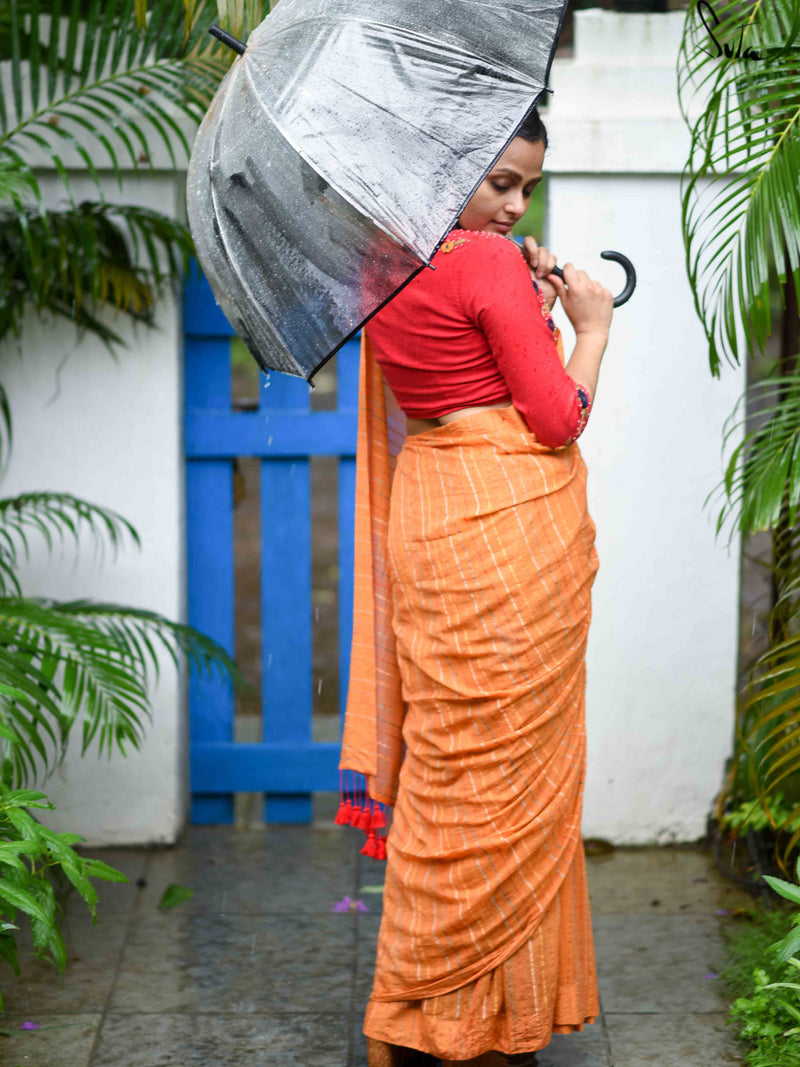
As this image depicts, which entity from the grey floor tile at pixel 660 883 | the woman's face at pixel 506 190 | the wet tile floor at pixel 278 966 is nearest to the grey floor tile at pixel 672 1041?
the wet tile floor at pixel 278 966

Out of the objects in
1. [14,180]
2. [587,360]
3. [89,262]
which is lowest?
[587,360]

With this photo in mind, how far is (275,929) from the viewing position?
356 cm

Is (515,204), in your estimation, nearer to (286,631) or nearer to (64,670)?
(64,670)

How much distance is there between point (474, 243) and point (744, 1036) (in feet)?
6.09

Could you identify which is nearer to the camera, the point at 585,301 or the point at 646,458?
the point at 585,301

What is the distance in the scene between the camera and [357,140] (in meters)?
2.22

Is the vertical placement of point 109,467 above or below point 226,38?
below

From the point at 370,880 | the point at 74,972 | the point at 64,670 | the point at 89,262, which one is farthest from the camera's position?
the point at 370,880

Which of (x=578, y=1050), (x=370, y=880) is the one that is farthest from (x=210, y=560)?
(x=578, y=1050)

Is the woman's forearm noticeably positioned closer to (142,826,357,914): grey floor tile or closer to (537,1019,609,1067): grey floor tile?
(537,1019,609,1067): grey floor tile

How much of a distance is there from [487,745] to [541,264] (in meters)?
0.95

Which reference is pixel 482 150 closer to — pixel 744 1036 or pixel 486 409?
pixel 486 409

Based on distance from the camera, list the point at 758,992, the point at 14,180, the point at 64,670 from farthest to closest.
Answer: the point at 64,670
the point at 14,180
the point at 758,992

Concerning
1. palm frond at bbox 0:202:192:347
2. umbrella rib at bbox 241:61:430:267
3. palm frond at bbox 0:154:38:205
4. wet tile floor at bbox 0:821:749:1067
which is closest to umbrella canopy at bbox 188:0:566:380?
umbrella rib at bbox 241:61:430:267
